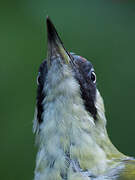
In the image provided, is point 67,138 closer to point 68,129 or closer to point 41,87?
point 68,129

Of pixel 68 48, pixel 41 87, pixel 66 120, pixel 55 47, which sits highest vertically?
pixel 68 48

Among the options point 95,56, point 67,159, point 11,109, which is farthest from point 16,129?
point 67,159

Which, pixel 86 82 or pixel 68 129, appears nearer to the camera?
pixel 68 129

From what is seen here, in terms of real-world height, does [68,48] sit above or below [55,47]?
above

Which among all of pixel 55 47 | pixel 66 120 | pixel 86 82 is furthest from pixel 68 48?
pixel 66 120

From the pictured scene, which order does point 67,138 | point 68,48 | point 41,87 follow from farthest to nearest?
point 68,48 → point 41,87 → point 67,138

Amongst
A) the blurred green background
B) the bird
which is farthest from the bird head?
the blurred green background

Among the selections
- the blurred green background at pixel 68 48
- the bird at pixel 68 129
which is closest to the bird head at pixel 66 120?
the bird at pixel 68 129
